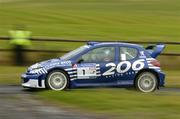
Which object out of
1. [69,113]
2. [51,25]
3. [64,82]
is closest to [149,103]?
[69,113]

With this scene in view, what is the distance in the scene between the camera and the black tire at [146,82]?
Result: 57.1ft

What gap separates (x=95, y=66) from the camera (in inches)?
674

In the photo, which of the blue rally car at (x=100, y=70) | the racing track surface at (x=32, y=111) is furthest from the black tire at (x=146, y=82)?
the racing track surface at (x=32, y=111)

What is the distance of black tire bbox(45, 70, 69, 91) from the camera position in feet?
55.2

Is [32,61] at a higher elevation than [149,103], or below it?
higher

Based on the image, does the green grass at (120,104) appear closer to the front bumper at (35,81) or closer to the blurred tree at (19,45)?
the front bumper at (35,81)

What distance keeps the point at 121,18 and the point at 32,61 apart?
1862cm

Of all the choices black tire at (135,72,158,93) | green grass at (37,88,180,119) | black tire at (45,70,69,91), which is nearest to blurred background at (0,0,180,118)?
black tire at (135,72,158,93)

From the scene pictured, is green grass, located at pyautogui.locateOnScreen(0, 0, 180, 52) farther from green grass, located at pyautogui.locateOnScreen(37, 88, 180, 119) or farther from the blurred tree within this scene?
green grass, located at pyautogui.locateOnScreen(37, 88, 180, 119)

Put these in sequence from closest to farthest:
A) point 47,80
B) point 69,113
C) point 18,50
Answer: point 69,113 → point 47,80 → point 18,50

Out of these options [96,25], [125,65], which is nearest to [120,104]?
[125,65]

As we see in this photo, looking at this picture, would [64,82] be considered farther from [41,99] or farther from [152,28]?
[152,28]

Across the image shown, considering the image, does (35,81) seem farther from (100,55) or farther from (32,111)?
(32,111)

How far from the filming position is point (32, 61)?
24688 millimetres
